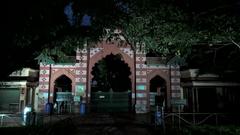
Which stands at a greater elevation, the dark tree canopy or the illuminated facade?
the dark tree canopy

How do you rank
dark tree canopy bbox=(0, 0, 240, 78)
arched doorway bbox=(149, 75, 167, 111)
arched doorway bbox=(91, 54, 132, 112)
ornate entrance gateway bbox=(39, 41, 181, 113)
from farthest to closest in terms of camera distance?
arched doorway bbox=(91, 54, 132, 112) < arched doorway bbox=(149, 75, 167, 111) < ornate entrance gateway bbox=(39, 41, 181, 113) < dark tree canopy bbox=(0, 0, 240, 78)

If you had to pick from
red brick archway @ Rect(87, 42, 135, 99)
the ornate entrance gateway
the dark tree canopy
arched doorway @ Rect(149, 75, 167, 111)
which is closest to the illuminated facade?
the ornate entrance gateway

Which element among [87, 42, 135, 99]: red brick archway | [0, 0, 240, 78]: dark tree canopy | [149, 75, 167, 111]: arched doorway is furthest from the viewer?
[149, 75, 167, 111]: arched doorway

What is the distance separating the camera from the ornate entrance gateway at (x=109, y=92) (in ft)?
83.6

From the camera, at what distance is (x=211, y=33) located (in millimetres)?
10992

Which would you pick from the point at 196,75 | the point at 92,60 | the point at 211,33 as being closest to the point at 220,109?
the point at 196,75

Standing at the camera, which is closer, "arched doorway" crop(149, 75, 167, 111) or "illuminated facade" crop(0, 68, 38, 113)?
"illuminated facade" crop(0, 68, 38, 113)

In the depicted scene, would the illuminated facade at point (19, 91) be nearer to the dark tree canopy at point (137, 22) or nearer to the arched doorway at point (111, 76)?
the arched doorway at point (111, 76)

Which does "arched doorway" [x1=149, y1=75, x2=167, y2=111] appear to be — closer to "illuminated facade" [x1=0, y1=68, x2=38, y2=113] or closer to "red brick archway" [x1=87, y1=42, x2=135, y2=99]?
"red brick archway" [x1=87, y1=42, x2=135, y2=99]

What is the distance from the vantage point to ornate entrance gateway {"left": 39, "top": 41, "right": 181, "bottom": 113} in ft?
83.6

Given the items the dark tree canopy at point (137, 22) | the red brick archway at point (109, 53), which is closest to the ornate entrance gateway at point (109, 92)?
the red brick archway at point (109, 53)

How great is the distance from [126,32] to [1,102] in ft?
69.5

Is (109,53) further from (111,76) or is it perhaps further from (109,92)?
(111,76)

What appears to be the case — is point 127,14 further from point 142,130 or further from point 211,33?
point 142,130
